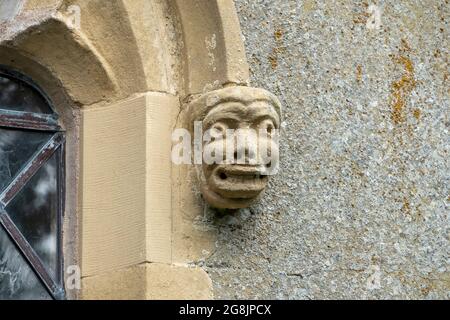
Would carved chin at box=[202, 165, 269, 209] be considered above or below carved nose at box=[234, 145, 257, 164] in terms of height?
below

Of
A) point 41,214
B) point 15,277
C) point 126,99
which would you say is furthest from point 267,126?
point 15,277

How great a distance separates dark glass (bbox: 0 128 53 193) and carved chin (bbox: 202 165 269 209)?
53cm

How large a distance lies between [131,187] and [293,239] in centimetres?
51

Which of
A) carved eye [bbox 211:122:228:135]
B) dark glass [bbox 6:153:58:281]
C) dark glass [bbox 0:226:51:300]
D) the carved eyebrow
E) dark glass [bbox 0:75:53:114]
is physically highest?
dark glass [bbox 0:75:53:114]

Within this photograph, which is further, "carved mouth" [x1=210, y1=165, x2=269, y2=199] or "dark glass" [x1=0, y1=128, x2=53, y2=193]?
"dark glass" [x1=0, y1=128, x2=53, y2=193]

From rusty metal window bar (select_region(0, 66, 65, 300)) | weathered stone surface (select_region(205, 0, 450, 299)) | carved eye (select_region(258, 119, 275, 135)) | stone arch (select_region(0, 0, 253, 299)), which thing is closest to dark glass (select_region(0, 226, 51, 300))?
rusty metal window bar (select_region(0, 66, 65, 300))

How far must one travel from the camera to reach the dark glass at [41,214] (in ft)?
14.1

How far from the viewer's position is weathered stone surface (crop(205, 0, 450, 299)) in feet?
14.3

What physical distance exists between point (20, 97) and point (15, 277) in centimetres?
54

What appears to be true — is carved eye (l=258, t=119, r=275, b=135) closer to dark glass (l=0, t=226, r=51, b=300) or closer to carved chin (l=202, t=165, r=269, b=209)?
carved chin (l=202, t=165, r=269, b=209)

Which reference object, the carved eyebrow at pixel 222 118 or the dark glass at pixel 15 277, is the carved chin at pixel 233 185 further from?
the dark glass at pixel 15 277

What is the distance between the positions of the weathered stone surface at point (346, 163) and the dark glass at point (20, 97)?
0.62m

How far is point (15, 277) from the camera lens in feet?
13.9

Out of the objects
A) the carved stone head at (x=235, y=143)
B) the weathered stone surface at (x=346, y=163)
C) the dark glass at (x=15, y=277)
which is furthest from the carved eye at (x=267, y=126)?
the dark glass at (x=15, y=277)
